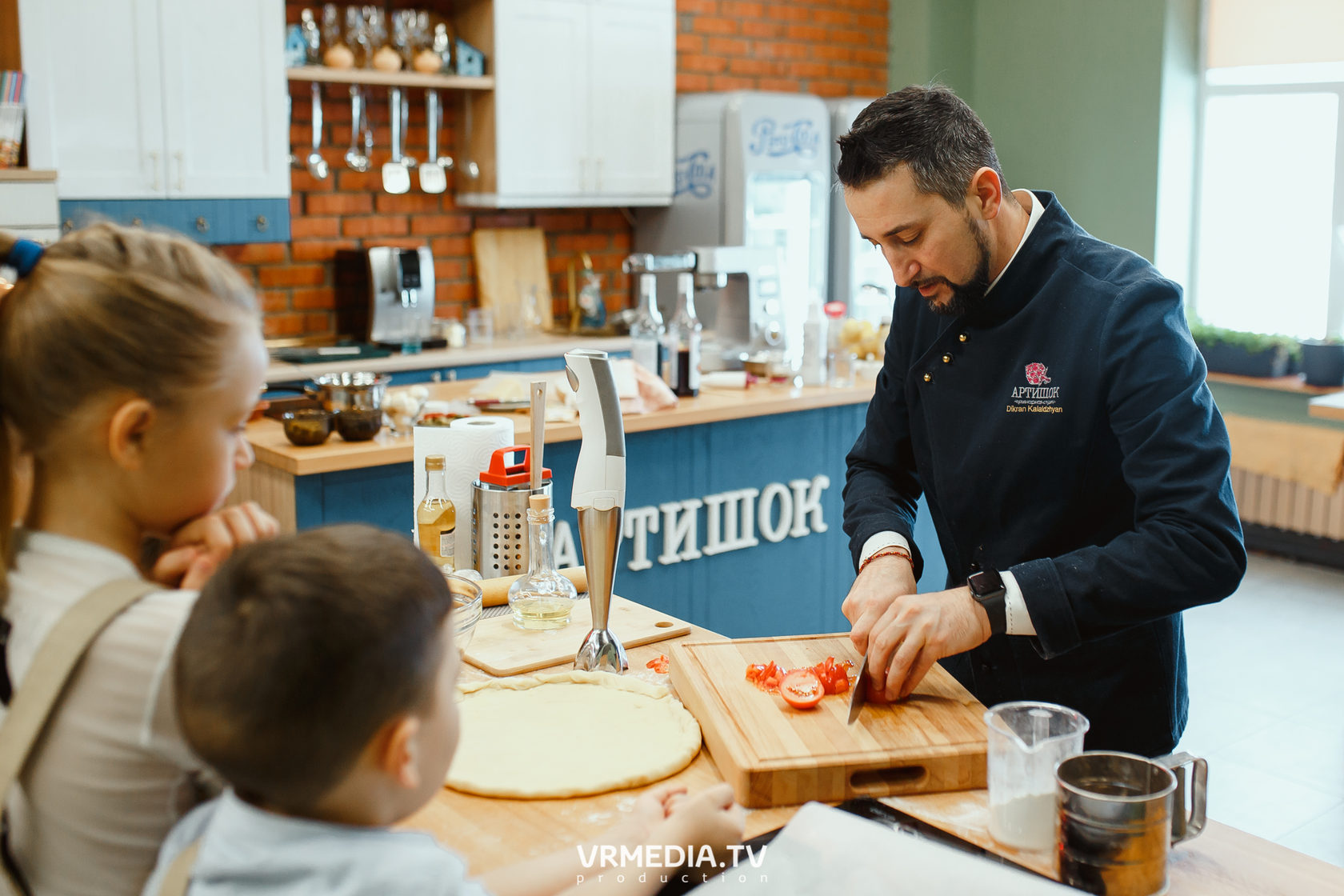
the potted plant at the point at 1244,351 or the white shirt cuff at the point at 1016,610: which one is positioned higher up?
the potted plant at the point at 1244,351

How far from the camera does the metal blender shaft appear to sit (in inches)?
62.1

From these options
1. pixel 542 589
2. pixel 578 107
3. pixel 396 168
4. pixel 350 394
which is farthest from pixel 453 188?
pixel 542 589

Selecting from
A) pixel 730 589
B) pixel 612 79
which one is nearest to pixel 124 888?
pixel 730 589

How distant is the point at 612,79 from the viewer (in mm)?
5387

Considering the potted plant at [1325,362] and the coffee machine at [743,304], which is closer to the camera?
the coffee machine at [743,304]

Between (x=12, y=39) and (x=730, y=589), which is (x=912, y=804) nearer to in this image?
(x=730, y=589)

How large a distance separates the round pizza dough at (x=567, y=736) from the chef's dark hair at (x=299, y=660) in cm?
49

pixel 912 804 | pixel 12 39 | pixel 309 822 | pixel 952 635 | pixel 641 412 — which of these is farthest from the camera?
pixel 12 39

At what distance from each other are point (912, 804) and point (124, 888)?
747 mm

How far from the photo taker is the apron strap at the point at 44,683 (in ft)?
2.68

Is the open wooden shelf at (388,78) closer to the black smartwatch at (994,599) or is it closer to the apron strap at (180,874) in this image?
the black smartwatch at (994,599)

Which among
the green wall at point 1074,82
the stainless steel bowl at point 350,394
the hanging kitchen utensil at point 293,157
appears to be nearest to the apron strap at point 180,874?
the stainless steel bowl at point 350,394

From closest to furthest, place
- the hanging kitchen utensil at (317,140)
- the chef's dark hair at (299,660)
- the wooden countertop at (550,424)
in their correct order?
1. the chef's dark hair at (299,660)
2. the wooden countertop at (550,424)
3. the hanging kitchen utensil at (317,140)

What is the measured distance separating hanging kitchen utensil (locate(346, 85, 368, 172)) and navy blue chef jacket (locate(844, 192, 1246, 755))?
3.59 m
